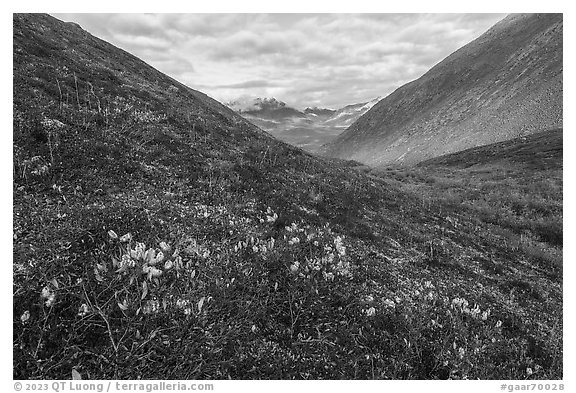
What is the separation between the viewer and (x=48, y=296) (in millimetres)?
4266

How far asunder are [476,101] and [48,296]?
114 meters

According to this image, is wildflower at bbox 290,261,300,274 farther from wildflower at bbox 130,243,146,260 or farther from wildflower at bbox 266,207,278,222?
wildflower at bbox 130,243,146,260

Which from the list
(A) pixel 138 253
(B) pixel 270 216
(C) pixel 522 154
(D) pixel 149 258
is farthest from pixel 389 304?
(C) pixel 522 154

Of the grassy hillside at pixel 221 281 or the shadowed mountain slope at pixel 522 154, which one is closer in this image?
the grassy hillside at pixel 221 281

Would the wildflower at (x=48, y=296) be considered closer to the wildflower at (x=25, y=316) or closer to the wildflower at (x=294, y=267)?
the wildflower at (x=25, y=316)

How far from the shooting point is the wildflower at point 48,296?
13.7ft

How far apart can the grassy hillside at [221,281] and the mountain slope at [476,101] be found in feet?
247

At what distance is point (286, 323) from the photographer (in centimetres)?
536

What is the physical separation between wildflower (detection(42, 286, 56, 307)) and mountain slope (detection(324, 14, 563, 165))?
82327 mm

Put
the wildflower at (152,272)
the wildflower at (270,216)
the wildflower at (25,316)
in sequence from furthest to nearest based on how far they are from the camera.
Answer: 1. the wildflower at (270,216)
2. the wildflower at (152,272)
3. the wildflower at (25,316)

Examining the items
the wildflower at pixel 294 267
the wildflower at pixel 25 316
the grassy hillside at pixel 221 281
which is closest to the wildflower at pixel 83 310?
the grassy hillside at pixel 221 281

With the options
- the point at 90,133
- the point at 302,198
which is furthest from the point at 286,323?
the point at 90,133

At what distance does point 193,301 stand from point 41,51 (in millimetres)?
20696

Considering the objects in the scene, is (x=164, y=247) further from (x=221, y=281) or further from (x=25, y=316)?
(x=25, y=316)
